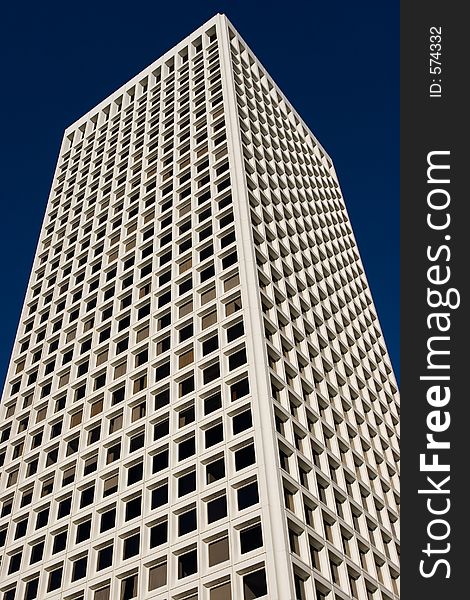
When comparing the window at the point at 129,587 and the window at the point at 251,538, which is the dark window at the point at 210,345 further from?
the window at the point at 129,587

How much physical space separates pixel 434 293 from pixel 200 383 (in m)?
20.2

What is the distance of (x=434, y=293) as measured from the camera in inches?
987

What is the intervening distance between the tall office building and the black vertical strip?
35.1 feet

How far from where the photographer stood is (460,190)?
2602cm

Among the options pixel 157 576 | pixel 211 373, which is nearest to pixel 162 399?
pixel 211 373

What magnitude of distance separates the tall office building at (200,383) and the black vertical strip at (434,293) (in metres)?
10.7

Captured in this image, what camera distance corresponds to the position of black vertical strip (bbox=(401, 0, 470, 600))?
2202 centimetres

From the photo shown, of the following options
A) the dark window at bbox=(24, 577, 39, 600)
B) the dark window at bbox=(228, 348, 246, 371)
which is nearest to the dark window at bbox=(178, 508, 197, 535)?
the dark window at bbox=(228, 348, 246, 371)

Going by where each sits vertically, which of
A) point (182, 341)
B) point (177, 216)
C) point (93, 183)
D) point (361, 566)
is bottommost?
point (361, 566)

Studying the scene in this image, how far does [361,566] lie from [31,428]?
24.9 meters

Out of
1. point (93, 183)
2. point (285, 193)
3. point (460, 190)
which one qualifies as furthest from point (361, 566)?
point (93, 183)

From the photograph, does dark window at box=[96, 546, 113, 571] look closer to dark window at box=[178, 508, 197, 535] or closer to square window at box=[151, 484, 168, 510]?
square window at box=[151, 484, 168, 510]

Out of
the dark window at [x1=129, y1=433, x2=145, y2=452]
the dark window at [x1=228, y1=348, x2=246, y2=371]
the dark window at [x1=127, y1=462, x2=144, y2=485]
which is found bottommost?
the dark window at [x1=127, y1=462, x2=144, y2=485]

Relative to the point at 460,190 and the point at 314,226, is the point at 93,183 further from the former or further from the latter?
the point at 460,190
